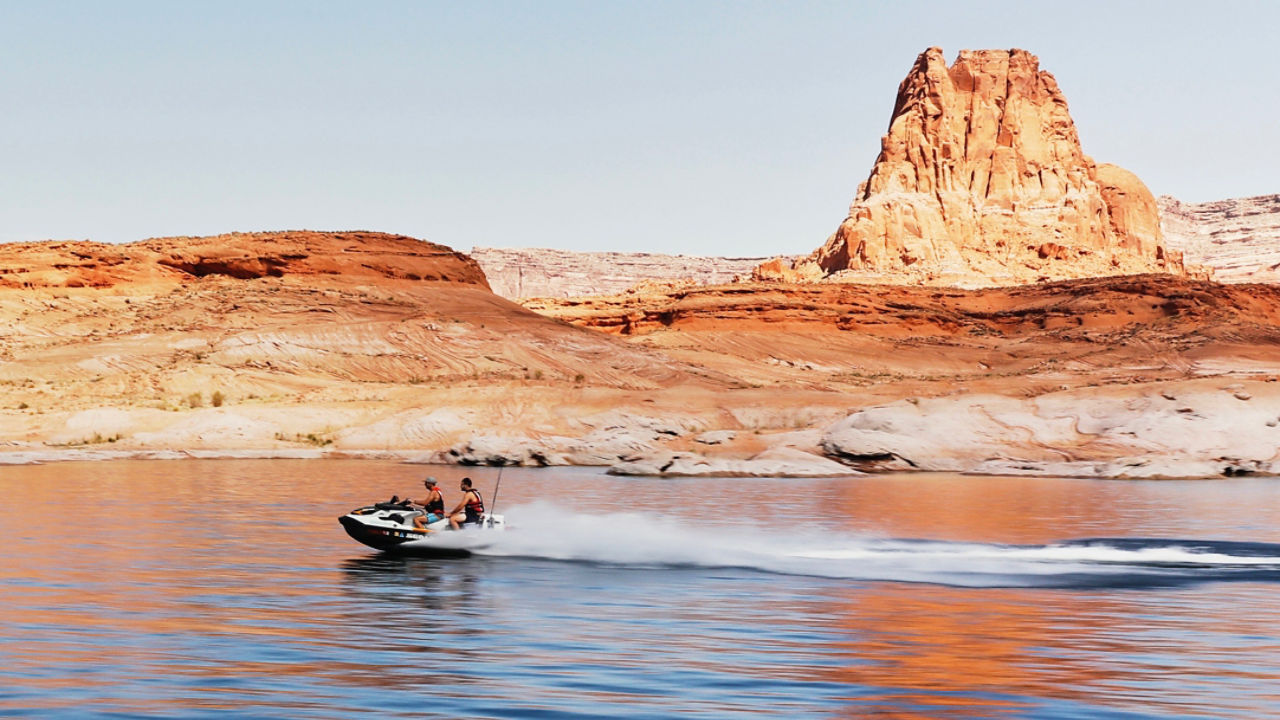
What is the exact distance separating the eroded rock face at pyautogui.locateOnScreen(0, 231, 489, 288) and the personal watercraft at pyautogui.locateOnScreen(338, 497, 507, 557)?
A: 74.9 metres

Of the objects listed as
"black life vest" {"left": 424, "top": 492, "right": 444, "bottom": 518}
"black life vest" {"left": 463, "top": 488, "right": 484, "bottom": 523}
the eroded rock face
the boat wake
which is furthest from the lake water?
the eroded rock face

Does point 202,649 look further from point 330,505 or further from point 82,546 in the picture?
point 330,505

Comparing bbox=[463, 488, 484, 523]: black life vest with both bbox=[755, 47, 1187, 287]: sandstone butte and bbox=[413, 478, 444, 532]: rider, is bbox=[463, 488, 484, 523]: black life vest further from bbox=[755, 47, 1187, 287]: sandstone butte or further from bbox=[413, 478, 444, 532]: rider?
bbox=[755, 47, 1187, 287]: sandstone butte

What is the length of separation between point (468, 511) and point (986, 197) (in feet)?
534

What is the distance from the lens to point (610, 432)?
188ft

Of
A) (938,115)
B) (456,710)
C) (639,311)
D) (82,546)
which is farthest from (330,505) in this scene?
(938,115)

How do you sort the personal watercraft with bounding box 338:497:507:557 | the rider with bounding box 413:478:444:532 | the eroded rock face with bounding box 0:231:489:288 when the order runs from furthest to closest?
the eroded rock face with bounding box 0:231:489:288
the rider with bounding box 413:478:444:532
the personal watercraft with bounding box 338:497:507:557

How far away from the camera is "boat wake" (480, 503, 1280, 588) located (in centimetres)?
2256

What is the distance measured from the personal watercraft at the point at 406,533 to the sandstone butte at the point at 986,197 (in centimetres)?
14106

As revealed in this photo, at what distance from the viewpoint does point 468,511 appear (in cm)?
2534

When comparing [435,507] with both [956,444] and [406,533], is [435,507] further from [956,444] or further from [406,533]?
[956,444]

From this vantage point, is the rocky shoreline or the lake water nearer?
the lake water

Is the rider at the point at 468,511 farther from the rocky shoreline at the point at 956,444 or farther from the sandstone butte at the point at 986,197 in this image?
the sandstone butte at the point at 986,197

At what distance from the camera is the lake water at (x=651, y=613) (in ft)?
41.5
